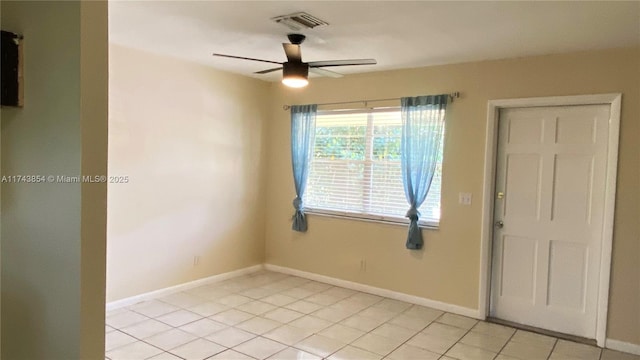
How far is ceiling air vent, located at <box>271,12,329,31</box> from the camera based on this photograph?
2.99 m

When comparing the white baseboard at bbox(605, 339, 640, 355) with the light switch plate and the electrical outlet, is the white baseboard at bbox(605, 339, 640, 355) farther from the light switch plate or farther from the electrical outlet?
the electrical outlet

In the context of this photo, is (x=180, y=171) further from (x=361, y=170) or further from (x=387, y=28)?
(x=387, y=28)

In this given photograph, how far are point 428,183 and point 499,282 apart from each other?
1.19 m

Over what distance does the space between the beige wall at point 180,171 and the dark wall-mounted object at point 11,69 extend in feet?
6.85

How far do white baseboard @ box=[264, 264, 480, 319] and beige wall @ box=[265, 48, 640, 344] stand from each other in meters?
0.06

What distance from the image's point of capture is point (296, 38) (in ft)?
11.4

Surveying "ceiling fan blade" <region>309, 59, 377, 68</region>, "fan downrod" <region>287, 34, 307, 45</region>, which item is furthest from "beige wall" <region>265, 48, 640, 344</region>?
"fan downrod" <region>287, 34, 307, 45</region>

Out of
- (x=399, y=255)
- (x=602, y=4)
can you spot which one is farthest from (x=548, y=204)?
(x=602, y=4)

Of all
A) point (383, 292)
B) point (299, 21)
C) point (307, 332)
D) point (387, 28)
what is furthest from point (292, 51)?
point (383, 292)

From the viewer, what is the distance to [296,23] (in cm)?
313

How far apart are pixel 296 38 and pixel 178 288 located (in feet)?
9.89

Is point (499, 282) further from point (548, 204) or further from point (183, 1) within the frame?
point (183, 1)

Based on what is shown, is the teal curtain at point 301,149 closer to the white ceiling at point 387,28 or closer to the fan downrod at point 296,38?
the white ceiling at point 387,28

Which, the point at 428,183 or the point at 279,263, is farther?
the point at 279,263
